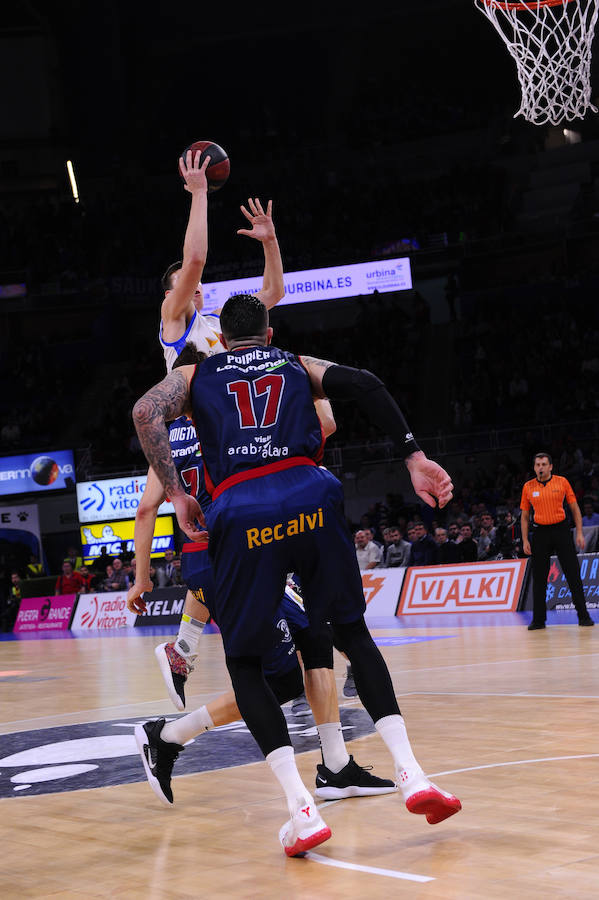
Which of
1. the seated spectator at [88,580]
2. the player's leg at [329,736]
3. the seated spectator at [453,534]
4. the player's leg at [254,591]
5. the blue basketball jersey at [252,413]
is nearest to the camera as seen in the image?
the player's leg at [254,591]

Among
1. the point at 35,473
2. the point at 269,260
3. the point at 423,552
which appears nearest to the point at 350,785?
the point at 269,260

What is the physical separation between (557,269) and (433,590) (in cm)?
1610

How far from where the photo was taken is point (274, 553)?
388 centimetres

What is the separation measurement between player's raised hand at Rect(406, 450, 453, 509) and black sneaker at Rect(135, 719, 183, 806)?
1.73m

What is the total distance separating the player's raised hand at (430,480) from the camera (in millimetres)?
3826

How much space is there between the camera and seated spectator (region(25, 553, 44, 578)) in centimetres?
2700

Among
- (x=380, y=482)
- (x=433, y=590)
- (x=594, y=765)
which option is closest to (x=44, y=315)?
(x=380, y=482)

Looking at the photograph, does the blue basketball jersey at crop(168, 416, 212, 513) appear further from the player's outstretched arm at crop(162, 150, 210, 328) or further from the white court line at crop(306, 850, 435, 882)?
the white court line at crop(306, 850, 435, 882)

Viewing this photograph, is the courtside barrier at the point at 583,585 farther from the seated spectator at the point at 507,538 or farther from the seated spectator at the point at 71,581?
the seated spectator at the point at 71,581

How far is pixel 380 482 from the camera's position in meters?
26.4

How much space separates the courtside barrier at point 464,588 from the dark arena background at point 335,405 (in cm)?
5

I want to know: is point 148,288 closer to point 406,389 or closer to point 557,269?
point 406,389

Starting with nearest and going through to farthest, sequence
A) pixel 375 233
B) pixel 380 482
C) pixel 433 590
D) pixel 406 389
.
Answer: pixel 433 590 < pixel 380 482 < pixel 406 389 < pixel 375 233

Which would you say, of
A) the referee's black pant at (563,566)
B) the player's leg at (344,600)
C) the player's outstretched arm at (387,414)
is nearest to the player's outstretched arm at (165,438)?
the player's leg at (344,600)
